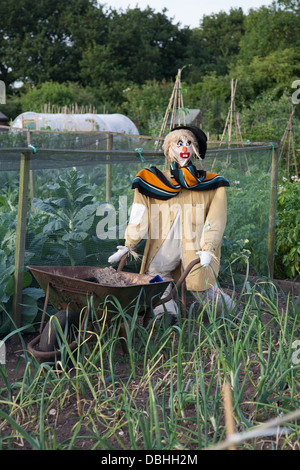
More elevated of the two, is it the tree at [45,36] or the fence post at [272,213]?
the tree at [45,36]

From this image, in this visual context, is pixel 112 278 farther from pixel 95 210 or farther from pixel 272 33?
pixel 272 33

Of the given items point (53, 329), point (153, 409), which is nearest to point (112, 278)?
point (53, 329)

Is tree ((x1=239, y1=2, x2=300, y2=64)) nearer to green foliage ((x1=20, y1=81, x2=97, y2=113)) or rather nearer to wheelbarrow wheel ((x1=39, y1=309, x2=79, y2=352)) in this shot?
green foliage ((x1=20, y1=81, x2=97, y2=113))

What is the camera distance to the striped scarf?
340 cm

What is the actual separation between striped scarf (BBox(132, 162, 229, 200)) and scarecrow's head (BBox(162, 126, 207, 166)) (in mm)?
81

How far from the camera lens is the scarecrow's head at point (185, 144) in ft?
11.4

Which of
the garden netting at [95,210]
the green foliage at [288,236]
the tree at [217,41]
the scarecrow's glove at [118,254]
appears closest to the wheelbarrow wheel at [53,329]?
the garden netting at [95,210]

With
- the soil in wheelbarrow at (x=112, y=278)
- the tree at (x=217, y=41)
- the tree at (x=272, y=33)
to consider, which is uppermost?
the tree at (x=217, y=41)

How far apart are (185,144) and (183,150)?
2.1 inches

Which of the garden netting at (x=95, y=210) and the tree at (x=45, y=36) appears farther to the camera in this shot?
the tree at (x=45, y=36)

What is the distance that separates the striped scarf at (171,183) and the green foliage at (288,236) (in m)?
1.70

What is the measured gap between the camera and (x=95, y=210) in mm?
3537

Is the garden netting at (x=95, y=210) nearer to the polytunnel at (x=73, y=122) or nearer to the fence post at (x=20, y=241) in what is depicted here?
the fence post at (x=20, y=241)
